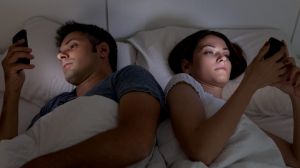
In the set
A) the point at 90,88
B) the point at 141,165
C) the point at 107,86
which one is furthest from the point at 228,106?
the point at 90,88

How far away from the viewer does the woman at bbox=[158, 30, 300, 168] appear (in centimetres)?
101

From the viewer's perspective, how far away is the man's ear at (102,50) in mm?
1451

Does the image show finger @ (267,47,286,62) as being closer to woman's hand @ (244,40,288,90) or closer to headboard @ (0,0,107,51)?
woman's hand @ (244,40,288,90)

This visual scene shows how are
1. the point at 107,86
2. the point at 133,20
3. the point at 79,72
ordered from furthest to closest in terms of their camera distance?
the point at 133,20, the point at 79,72, the point at 107,86

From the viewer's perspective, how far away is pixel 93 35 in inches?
57.7

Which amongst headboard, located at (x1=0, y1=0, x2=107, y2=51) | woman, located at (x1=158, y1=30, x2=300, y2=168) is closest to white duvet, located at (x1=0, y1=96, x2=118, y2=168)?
woman, located at (x1=158, y1=30, x2=300, y2=168)

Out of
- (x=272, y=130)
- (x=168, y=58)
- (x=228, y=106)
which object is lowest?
(x=272, y=130)

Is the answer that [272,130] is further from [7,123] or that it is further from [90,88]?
[7,123]

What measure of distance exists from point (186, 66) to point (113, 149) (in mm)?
546

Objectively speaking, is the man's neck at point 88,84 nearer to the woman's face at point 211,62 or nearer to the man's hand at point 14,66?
the man's hand at point 14,66

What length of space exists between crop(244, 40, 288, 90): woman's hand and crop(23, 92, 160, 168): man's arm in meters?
0.30

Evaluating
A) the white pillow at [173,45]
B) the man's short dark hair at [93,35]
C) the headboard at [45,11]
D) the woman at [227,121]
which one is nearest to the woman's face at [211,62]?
the woman at [227,121]

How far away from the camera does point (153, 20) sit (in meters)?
1.72

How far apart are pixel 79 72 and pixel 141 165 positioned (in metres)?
0.47
